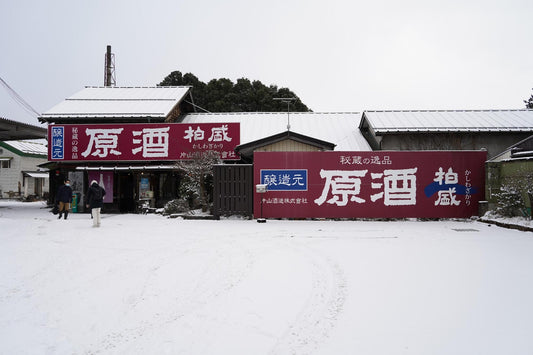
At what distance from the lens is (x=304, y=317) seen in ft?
12.7

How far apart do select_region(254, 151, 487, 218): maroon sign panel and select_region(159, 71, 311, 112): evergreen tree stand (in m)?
19.7

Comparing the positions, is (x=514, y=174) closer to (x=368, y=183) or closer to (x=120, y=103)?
(x=368, y=183)

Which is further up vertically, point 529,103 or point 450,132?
point 529,103

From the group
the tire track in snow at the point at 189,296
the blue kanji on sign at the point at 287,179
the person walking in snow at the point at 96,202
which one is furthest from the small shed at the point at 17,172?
the tire track in snow at the point at 189,296

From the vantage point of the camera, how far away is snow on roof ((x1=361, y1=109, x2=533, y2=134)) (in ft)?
56.9

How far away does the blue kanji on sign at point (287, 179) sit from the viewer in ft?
42.0

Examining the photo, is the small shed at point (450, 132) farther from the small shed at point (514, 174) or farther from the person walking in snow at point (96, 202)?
the person walking in snow at point (96, 202)

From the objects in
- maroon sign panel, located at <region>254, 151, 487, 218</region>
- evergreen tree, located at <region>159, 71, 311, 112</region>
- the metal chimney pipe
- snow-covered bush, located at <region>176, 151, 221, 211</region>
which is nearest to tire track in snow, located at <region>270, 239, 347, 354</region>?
maroon sign panel, located at <region>254, 151, 487, 218</region>

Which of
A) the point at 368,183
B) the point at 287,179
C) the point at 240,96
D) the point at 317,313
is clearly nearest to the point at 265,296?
the point at 317,313

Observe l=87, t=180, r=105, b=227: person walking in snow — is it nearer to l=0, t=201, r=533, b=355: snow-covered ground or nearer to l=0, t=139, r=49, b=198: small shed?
l=0, t=201, r=533, b=355: snow-covered ground

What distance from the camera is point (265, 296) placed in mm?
4500

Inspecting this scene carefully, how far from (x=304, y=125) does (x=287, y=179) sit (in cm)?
896

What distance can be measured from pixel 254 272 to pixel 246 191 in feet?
24.3

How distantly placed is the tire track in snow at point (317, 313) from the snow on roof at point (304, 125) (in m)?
13.4
